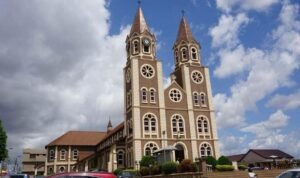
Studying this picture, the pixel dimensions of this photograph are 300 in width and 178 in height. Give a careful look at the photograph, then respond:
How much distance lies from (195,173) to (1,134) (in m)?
35.4

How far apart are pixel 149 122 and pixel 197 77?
12.7m

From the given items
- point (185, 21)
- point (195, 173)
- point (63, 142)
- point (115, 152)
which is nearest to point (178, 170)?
point (195, 173)

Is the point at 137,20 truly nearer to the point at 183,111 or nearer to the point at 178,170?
the point at 183,111

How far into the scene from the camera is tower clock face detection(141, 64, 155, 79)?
5260cm

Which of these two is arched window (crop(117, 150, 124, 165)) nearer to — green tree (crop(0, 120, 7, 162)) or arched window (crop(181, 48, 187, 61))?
green tree (crop(0, 120, 7, 162))

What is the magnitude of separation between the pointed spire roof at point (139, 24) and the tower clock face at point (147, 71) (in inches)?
263

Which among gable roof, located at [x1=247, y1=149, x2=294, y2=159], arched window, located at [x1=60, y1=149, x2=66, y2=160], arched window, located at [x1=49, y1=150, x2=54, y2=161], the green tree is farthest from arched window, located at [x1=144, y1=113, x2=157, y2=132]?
arched window, located at [x1=49, y1=150, x2=54, y2=161]

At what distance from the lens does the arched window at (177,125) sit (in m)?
50.8

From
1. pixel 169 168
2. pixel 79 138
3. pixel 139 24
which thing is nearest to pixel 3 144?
pixel 79 138

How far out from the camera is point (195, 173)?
3075 centimetres

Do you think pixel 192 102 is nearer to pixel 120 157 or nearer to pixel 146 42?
pixel 146 42

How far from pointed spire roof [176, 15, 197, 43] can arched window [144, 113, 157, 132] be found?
1717 centimetres

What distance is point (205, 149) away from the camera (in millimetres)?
51906

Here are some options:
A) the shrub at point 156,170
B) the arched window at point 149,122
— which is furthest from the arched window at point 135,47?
the shrub at point 156,170
